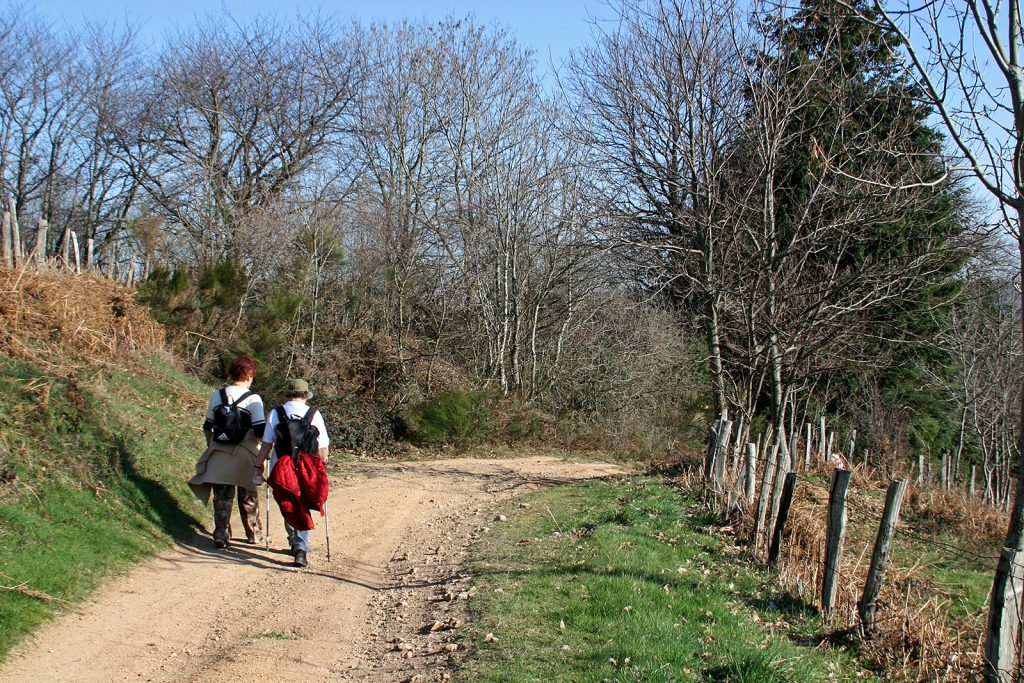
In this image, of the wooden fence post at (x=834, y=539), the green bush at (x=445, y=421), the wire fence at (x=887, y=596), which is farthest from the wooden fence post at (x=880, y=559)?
the green bush at (x=445, y=421)

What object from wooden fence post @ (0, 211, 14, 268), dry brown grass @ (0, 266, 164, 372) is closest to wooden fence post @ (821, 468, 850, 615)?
dry brown grass @ (0, 266, 164, 372)

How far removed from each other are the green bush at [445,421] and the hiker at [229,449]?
11.0 meters

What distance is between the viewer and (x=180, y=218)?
91.1 ft

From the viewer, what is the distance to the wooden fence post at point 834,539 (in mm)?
7785

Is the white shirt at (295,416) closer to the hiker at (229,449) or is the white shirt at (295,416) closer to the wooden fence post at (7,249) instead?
the hiker at (229,449)

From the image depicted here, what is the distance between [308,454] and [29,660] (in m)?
3.20

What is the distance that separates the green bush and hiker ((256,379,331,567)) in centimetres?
1142

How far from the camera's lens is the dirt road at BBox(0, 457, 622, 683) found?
5801 mm

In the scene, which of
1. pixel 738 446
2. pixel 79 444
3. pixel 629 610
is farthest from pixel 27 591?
pixel 738 446

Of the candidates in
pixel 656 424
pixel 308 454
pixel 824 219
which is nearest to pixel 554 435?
pixel 656 424

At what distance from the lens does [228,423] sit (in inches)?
348

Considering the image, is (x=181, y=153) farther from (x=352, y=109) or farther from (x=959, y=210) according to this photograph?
(x=959, y=210)

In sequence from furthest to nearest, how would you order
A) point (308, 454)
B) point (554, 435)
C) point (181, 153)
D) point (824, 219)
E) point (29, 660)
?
point (181, 153)
point (554, 435)
point (824, 219)
point (308, 454)
point (29, 660)

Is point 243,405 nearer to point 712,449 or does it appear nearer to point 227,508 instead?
point 227,508
